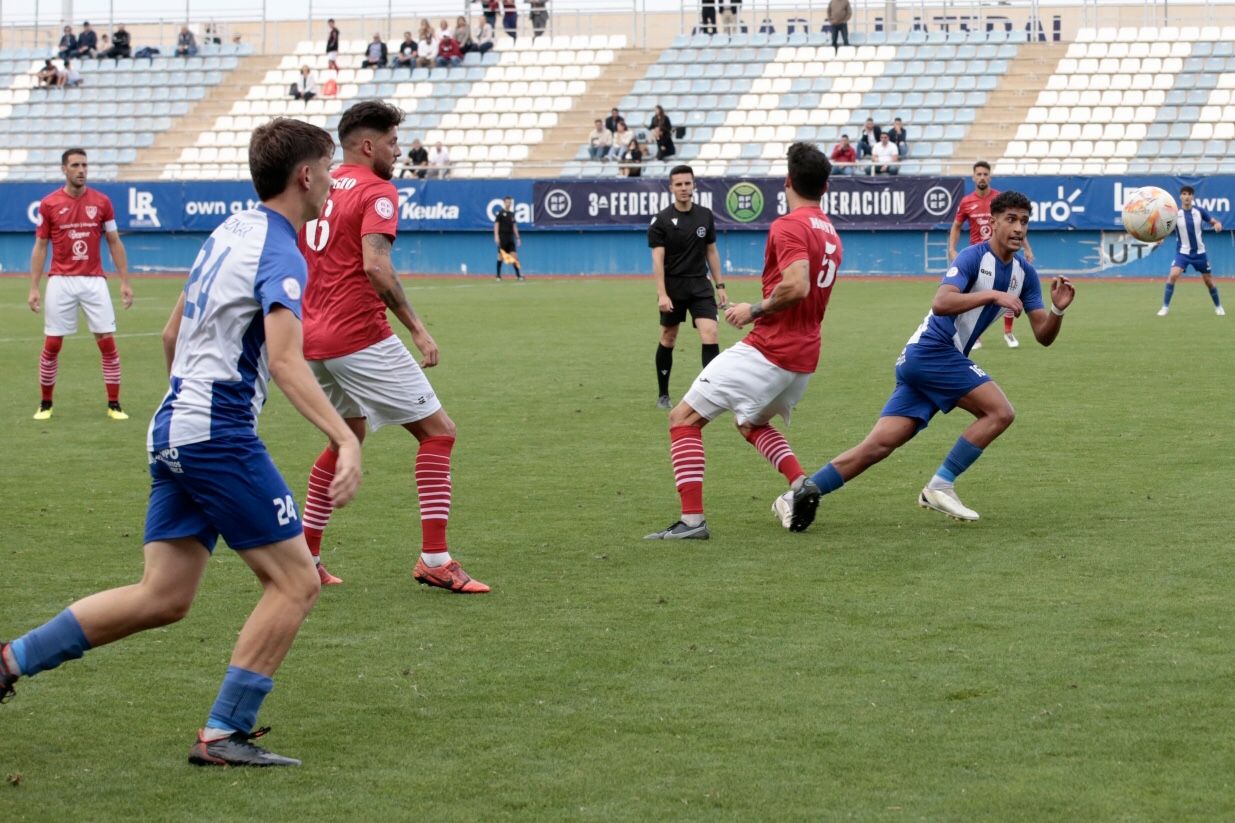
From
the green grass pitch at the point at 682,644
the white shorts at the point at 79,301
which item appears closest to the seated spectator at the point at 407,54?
the white shorts at the point at 79,301

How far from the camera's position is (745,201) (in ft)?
120

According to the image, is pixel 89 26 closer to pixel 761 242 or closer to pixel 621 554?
pixel 761 242

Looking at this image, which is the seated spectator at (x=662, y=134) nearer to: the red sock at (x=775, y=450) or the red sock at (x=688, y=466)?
the red sock at (x=775, y=450)

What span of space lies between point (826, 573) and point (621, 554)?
1089 mm

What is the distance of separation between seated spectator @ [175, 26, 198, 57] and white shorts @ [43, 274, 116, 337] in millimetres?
35226

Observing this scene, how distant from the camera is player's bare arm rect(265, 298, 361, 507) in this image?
488 centimetres

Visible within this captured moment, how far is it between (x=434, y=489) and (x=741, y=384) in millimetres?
1920

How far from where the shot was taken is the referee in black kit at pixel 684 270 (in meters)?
15.0

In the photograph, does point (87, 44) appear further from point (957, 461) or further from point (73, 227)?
point (957, 461)

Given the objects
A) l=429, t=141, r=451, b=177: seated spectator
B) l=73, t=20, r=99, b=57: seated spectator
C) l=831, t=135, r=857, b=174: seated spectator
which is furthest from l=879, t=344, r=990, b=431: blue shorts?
l=73, t=20, r=99, b=57: seated spectator

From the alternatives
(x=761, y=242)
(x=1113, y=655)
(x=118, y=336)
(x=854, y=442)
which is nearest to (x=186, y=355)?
(x=1113, y=655)

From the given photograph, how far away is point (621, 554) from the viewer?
8.54 meters

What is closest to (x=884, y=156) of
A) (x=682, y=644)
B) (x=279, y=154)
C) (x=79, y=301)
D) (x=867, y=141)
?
(x=867, y=141)

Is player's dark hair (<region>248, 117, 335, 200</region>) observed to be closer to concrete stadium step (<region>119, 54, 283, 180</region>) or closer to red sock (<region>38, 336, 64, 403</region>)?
red sock (<region>38, 336, 64, 403</region>)
